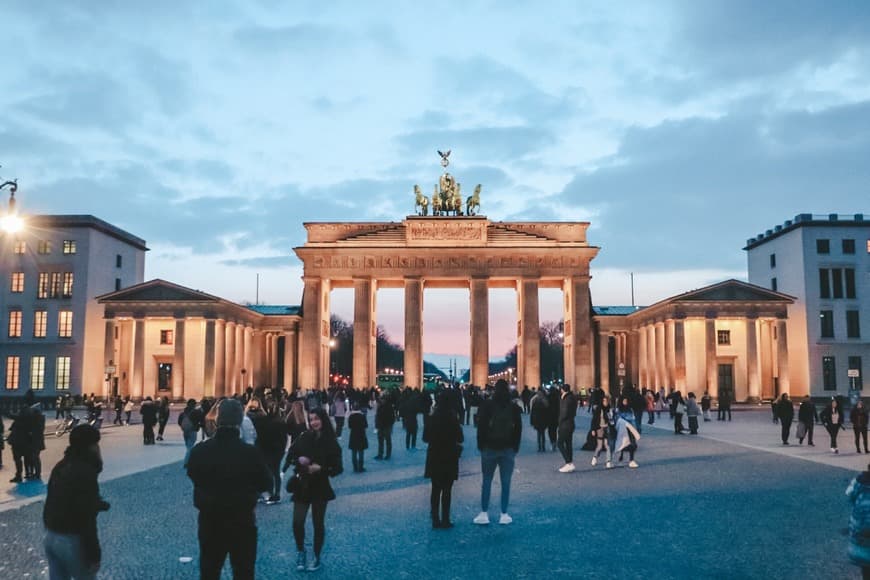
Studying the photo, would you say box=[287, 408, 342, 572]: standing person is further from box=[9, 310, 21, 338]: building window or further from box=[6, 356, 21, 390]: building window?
box=[9, 310, 21, 338]: building window

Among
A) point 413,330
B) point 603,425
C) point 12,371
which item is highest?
point 413,330

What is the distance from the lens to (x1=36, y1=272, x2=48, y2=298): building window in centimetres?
6562

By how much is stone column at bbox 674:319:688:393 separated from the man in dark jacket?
191ft

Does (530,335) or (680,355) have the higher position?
(530,335)

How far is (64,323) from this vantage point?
65.3m

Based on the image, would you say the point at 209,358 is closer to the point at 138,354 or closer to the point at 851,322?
the point at 138,354

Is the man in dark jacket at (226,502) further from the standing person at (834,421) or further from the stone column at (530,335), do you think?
the stone column at (530,335)

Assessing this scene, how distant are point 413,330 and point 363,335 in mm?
4578

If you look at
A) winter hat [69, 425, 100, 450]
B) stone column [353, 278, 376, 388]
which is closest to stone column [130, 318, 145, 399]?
stone column [353, 278, 376, 388]

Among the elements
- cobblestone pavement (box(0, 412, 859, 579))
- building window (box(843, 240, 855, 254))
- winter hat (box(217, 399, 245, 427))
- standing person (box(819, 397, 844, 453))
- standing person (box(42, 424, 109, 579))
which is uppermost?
building window (box(843, 240, 855, 254))

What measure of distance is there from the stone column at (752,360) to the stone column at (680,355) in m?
5.30

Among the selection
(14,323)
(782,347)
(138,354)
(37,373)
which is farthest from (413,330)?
(14,323)

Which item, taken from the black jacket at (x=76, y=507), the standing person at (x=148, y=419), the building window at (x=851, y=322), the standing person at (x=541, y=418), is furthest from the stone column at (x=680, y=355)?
the black jacket at (x=76, y=507)

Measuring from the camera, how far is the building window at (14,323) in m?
64.9
